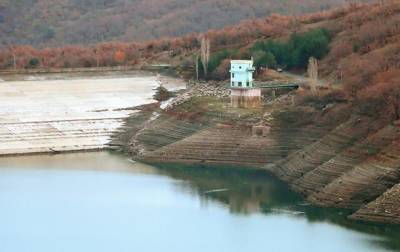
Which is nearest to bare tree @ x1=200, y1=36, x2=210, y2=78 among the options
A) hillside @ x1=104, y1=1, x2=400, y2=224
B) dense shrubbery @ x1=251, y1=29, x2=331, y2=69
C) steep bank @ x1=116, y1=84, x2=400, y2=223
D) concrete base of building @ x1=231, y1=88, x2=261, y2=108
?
hillside @ x1=104, y1=1, x2=400, y2=224

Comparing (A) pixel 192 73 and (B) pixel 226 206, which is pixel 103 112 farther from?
(B) pixel 226 206

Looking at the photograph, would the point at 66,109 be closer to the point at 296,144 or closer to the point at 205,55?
the point at 205,55

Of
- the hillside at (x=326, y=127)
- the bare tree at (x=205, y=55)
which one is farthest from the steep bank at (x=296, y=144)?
the bare tree at (x=205, y=55)

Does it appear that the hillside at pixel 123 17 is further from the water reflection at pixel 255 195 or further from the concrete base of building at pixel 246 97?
the water reflection at pixel 255 195

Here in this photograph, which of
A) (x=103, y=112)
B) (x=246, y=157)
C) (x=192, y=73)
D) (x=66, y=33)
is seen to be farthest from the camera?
(x=66, y=33)

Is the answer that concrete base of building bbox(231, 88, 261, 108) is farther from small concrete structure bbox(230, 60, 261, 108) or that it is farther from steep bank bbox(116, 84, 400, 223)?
steep bank bbox(116, 84, 400, 223)

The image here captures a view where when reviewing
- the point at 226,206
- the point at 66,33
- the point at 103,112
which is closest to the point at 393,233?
the point at 226,206
